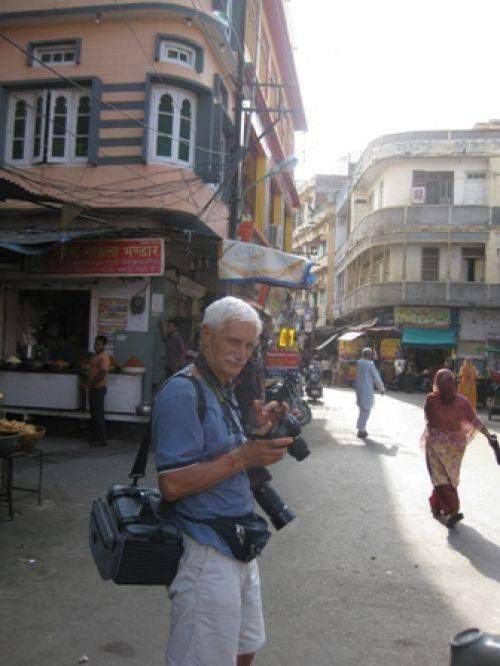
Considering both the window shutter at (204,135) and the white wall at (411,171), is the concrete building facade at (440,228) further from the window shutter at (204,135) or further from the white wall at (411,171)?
the window shutter at (204,135)

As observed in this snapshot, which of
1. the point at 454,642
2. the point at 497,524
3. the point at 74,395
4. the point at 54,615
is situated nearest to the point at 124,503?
the point at 454,642

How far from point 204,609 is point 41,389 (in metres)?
Answer: 9.84

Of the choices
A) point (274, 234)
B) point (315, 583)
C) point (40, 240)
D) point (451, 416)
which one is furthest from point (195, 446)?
point (274, 234)

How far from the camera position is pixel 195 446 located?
2.14 meters

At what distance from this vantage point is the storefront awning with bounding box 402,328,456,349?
3259cm

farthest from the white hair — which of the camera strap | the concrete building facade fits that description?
the concrete building facade

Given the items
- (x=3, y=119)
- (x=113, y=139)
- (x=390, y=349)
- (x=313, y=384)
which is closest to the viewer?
(x=113, y=139)

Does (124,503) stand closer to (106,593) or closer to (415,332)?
(106,593)

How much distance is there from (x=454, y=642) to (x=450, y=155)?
3433cm

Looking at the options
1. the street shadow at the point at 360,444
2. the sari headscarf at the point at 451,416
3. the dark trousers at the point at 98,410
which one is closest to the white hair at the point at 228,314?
the sari headscarf at the point at 451,416

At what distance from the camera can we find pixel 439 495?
6.57 metres

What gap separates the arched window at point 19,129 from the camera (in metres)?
13.4

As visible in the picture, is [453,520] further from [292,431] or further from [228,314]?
[228,314]

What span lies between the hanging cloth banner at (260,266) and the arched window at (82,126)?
13.8ft
